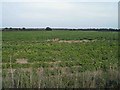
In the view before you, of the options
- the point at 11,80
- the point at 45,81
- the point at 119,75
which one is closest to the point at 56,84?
the point at 45,81

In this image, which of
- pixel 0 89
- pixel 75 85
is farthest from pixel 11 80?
pixel 75 85

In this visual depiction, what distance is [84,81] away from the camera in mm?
5848

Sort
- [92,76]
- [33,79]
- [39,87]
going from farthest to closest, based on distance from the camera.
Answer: [92,76] → [33,79] → [39,87]

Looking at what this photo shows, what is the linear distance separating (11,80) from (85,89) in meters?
1.59

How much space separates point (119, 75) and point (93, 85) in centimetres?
91

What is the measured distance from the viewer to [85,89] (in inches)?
221

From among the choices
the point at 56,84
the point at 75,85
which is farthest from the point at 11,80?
the point at 75,85

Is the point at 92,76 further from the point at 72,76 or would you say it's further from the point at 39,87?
the point at 39,87

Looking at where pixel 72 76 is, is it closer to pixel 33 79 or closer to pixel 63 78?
pixel 63 78

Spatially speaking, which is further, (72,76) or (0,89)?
(72,76)

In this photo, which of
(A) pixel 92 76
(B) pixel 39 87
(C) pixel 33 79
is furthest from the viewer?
(A) pixel 92 76

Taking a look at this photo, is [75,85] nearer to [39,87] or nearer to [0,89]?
[39,87]

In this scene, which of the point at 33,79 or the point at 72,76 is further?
the point at 72,76

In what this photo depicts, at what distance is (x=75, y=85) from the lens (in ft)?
18.8
